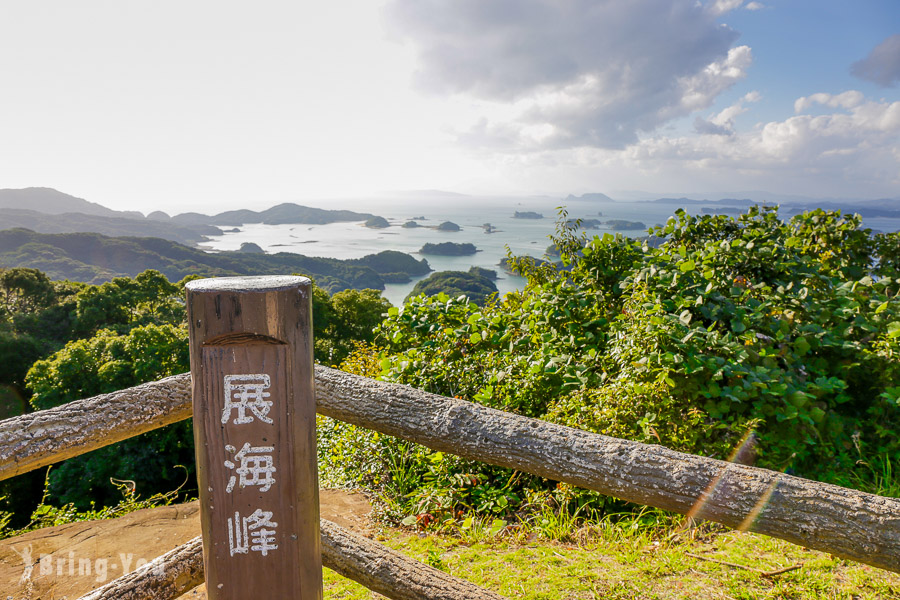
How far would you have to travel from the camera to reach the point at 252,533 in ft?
4.14

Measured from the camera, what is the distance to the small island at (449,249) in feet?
251

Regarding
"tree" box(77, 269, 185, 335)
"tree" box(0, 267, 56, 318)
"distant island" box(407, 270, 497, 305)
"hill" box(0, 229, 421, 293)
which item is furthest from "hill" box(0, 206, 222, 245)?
"tree" box(77, 269, 185, 335)

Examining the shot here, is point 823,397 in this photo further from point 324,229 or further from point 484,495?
point 324,229

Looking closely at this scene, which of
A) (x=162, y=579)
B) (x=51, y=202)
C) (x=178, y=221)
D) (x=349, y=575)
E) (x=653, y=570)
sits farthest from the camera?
(x=51, y=202)

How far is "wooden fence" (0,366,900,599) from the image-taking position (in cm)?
131

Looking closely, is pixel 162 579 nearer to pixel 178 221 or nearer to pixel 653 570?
pixel 653 570

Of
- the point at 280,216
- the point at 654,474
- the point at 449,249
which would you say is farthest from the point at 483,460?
the point at 280,216

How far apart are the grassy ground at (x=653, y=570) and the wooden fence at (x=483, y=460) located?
64 centimetres

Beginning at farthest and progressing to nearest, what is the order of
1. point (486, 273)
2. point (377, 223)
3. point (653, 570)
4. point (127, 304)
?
point (377, 223), point (486, 273), point (127, 304), point (653, 570)

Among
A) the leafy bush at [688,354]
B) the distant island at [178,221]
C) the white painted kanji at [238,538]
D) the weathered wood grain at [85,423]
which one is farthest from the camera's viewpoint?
the distant island at [178,221]

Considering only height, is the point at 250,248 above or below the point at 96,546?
below

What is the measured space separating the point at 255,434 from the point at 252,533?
11.0 inches

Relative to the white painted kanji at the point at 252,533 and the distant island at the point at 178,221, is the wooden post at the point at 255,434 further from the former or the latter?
the distant island at the point at 178,221

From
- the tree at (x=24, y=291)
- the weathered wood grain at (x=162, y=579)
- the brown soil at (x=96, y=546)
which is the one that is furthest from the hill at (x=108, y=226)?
the weathered wood grain at (x=162, y=579)
